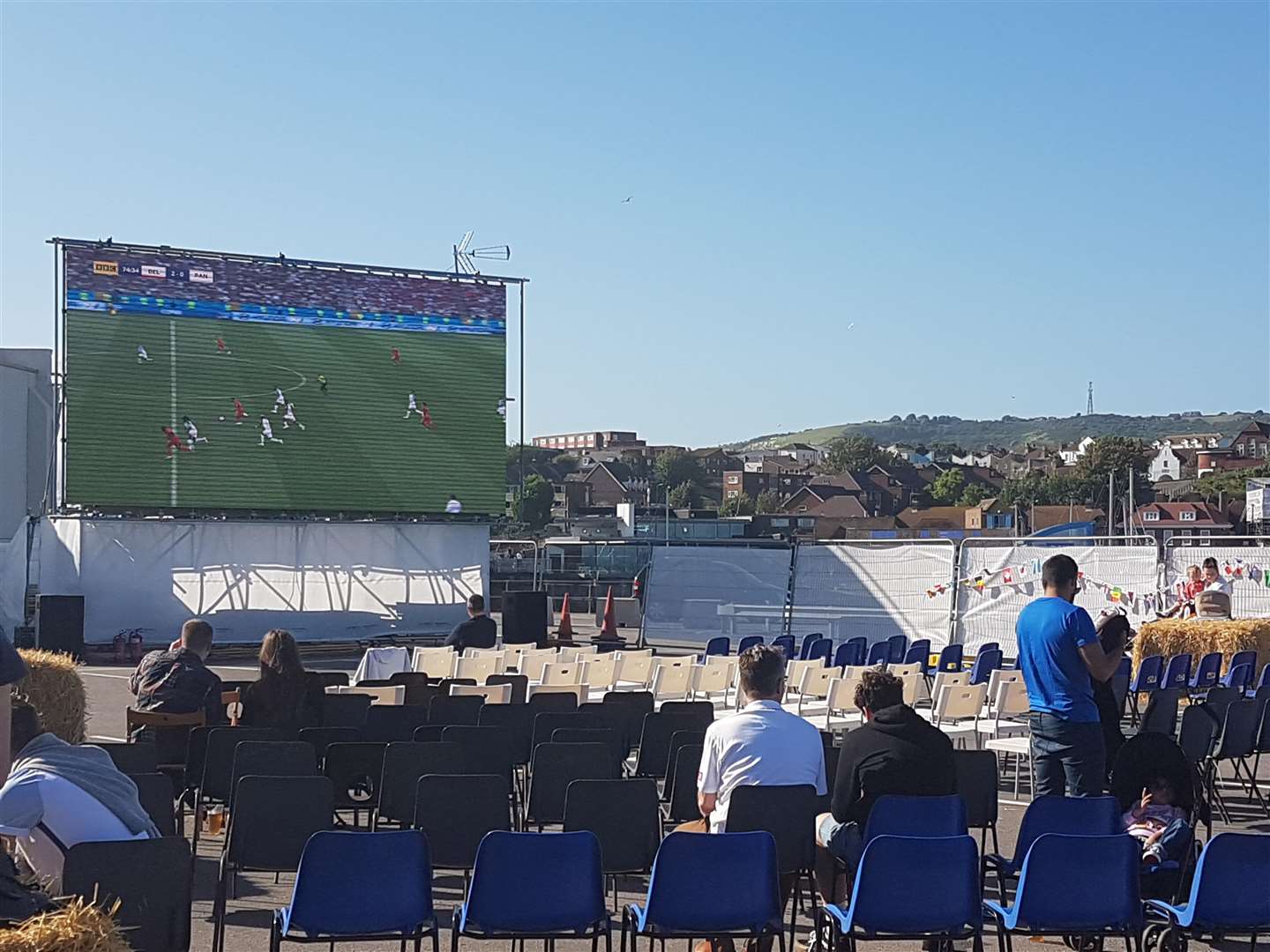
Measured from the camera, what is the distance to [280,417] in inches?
1019

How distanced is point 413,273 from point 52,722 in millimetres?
17654

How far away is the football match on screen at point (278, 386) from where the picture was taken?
24.4 m

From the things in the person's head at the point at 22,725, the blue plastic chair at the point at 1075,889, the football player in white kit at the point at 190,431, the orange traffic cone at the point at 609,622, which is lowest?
the orange traffic cone at the point at 609,622

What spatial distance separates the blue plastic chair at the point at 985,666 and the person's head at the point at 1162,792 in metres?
8.43

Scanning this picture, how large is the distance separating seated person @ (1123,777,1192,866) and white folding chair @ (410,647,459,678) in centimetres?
997

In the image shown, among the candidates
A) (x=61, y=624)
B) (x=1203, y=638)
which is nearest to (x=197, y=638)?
(x=1203, y=638)

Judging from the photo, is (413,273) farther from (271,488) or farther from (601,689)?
(601,689)

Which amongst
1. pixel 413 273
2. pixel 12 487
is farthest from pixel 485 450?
pixel 12 487

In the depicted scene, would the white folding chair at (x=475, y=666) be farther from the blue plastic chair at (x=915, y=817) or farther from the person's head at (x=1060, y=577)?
the blue plastic chair at (x=915, y=817)

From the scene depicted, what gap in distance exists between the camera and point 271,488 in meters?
25.8

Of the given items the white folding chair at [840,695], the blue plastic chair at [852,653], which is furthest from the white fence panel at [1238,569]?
the white folding chair at [840,695]

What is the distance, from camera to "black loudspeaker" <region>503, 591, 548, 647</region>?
81.1 ft

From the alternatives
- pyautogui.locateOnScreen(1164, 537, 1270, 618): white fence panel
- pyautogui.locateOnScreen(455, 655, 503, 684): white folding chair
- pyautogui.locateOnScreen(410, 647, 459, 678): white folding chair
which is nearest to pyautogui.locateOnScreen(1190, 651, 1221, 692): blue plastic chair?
pyautogui.locateOnScreen(1164, 537, 1270, 618): white fence panel

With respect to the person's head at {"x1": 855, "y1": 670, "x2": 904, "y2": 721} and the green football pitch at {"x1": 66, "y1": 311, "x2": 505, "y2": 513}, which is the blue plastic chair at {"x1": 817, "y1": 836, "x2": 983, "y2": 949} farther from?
the green football pitch at {"x1": 66, "y1": 311, "x2": 505, "y2": 513}
